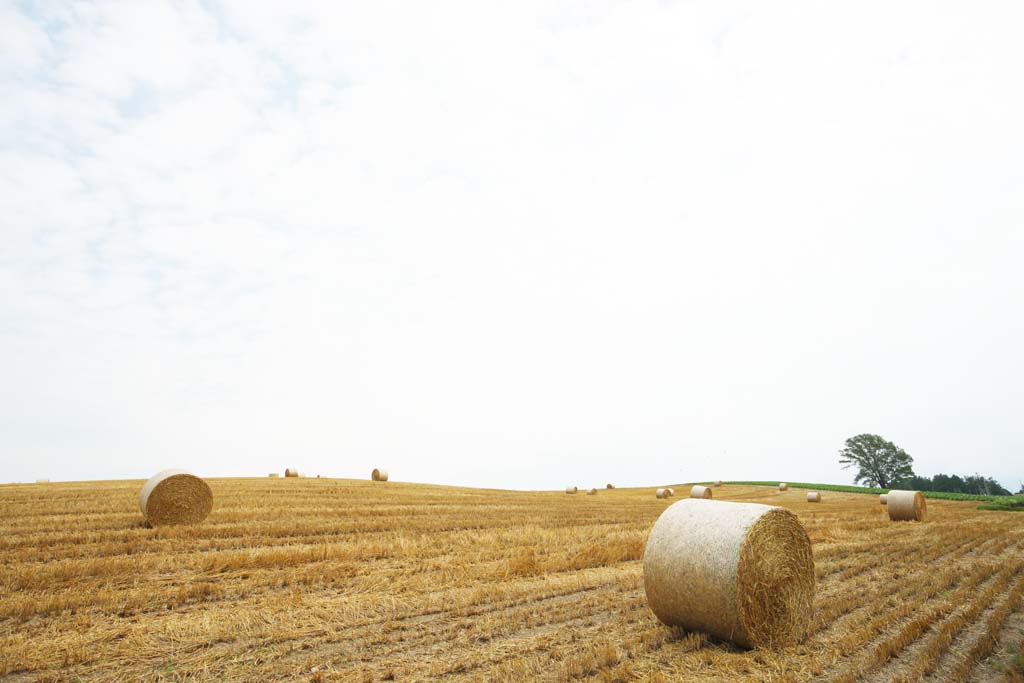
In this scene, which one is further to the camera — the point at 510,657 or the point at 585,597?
the point at 585,597

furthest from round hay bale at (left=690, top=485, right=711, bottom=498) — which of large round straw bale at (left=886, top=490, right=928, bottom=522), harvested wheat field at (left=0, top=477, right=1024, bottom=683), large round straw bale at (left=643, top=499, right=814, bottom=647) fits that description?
large round straw bale at (left=643, top=499, right=814, bottom=647)

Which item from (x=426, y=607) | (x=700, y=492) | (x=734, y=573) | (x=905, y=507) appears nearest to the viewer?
(x=734, y=573)

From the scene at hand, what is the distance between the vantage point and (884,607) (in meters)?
7.62

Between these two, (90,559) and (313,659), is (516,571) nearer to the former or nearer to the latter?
(313,659)

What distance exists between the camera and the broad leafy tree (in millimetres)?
68312

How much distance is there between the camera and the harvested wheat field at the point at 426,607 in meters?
5.67

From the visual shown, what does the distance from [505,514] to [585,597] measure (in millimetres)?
10613

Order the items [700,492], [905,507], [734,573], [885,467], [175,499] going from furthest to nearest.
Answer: [885,467]
[700,492]
[905,507]
[175,499]
[734,573]

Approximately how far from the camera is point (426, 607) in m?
7.77

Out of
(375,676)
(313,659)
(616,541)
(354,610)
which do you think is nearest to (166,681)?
(313,659)

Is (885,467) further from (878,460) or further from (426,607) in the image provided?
(426,607)

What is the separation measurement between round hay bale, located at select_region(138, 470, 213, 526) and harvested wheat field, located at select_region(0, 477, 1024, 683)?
1.53 feet

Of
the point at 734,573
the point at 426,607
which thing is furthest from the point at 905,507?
the point at 426,607

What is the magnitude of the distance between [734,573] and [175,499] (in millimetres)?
12999
